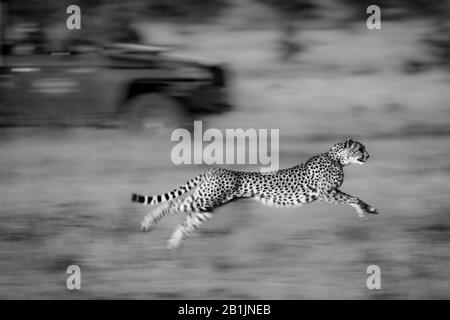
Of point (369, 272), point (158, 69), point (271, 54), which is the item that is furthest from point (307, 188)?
point (158, 69)

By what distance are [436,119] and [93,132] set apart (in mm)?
2344

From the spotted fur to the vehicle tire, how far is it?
0.57 meters

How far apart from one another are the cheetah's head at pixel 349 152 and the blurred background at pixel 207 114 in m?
0.11

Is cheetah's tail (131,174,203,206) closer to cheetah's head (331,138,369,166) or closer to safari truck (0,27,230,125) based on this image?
safari truck (0,27,230,125)

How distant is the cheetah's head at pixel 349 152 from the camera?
533cm

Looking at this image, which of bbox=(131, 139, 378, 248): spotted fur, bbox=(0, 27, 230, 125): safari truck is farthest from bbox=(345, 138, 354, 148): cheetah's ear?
bbox=(0, 27, 230, 125): safari truck

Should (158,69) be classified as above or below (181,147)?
above

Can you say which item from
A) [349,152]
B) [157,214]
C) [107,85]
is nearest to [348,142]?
[349,152]

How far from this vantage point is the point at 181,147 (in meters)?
5.55

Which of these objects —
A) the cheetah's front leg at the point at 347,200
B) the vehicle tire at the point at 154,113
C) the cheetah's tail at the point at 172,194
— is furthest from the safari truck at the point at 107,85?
the cheetah's front leg at the point at 347,200

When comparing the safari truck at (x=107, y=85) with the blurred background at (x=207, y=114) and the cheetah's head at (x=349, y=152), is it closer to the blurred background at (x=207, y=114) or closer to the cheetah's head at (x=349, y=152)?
the blurred background at (x=207, y=114)

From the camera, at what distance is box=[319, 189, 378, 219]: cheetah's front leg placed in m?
5.25

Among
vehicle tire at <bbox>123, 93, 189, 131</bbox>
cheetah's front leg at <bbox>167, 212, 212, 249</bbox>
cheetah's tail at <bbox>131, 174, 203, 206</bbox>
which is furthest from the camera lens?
vehicle tire at <bbox>123, 93, 189, 131</bbox>

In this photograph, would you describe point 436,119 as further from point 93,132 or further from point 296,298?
point 93,132
